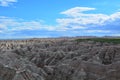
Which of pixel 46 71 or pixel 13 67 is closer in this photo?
pixel 13 67

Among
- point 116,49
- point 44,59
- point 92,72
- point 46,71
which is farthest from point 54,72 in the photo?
point 116,49

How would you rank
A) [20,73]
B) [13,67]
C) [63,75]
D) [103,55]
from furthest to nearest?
[103,55]
[63,75]
[13,67]
[20,73]

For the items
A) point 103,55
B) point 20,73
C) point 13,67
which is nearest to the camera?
point 20,73

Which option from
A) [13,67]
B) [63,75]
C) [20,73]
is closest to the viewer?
[20,73]

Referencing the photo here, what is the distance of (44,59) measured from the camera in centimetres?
5266

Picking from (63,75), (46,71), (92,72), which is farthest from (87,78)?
(46,71)

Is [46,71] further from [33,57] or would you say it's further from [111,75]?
[33,57]

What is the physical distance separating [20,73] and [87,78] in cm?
646

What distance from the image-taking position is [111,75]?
97.9ft

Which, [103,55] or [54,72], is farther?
[103,55]

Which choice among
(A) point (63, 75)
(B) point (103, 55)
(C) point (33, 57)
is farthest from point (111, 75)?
(C) point (33, 57)

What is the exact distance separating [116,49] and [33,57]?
43.3 feet

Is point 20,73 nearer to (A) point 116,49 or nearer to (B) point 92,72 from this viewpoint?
(B) point 92,72

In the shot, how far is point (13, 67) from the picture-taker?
101 ft
